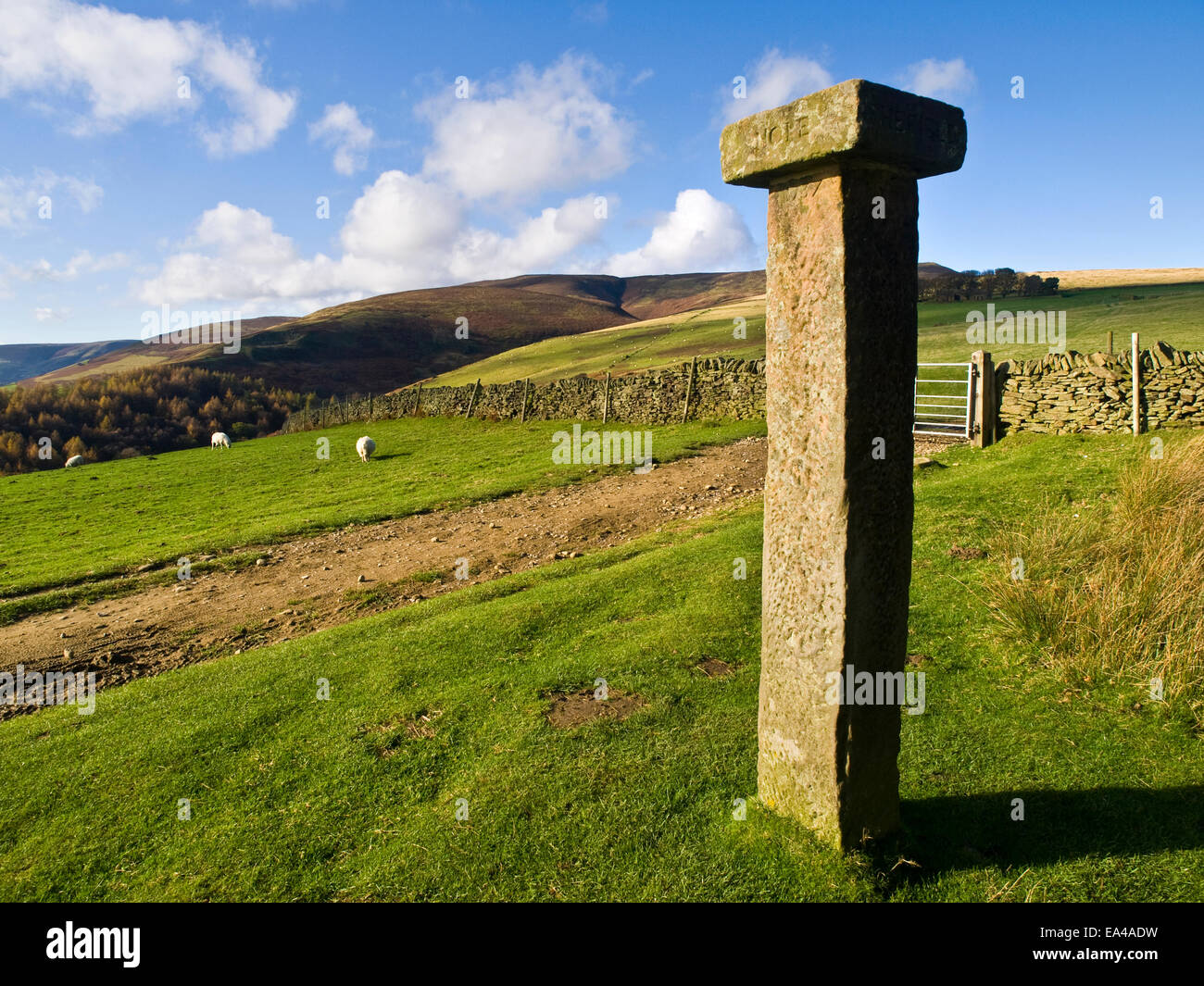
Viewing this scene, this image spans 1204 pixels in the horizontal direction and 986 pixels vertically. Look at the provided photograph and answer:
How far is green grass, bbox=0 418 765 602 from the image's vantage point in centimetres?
1555

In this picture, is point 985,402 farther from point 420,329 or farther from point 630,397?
point 420,329

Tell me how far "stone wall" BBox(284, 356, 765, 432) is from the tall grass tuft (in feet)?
53.8

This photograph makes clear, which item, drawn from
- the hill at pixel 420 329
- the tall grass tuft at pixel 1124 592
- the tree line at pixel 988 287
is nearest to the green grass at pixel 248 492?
the tall grass tuft at pixel 1124 592

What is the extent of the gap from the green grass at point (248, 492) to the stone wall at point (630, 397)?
1156mm

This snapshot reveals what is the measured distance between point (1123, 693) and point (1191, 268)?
84.1 metres

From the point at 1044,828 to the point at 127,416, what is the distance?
177 feet

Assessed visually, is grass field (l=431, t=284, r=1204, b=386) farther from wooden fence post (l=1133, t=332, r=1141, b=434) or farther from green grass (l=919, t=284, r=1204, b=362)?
wooden fence post (l=1133, t=332, r=1141, b=434)

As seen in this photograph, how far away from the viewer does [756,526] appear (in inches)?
476

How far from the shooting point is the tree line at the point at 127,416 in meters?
39.9

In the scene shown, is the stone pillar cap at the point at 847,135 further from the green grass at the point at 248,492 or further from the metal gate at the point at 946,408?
the metal gate at the point at 946,408

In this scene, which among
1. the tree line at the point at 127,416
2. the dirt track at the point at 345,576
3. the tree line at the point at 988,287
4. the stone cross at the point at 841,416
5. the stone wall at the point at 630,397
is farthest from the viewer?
the tree line at the point at 988,287

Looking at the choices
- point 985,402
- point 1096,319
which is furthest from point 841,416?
point 1096,319
